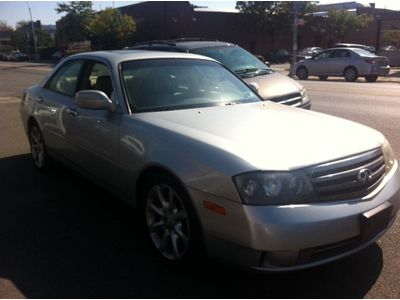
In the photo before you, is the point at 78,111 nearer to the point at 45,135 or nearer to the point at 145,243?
the point at 45,135

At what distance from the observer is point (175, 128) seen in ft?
12.1

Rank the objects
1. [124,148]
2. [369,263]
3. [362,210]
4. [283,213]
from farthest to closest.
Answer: [124,148]
[369,263]
[362,210]
[283,213]

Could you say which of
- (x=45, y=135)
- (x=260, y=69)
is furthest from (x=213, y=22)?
(x=45, y=135)

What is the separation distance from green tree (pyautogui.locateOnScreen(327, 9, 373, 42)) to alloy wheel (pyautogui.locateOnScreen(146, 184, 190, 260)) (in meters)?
57.0

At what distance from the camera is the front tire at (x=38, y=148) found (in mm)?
6039

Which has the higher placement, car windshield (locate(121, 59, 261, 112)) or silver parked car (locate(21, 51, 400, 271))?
car windshield (locate(121, 59, 261, 112))

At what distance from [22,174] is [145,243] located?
283cm

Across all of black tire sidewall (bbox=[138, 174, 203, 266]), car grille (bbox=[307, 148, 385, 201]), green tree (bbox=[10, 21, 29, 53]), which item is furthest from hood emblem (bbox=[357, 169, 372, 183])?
green tree (bbox=[10, 21, 29, 53])

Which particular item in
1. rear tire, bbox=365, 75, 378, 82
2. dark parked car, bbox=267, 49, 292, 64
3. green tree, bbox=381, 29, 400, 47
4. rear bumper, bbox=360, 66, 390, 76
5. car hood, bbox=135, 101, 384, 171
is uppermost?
car hood, bbox=135, 101, 384, 171

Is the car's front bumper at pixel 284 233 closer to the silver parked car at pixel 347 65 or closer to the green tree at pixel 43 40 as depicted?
the silver parked car at pixel 347 65

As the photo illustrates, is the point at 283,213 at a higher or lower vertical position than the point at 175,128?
lower

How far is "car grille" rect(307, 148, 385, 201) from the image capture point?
A: 3072 millimetres

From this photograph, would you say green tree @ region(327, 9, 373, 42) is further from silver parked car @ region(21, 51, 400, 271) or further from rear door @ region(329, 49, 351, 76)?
silver parked car @ region(21, 51, 400, 271)

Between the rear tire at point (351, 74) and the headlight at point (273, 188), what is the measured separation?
19604 mm
